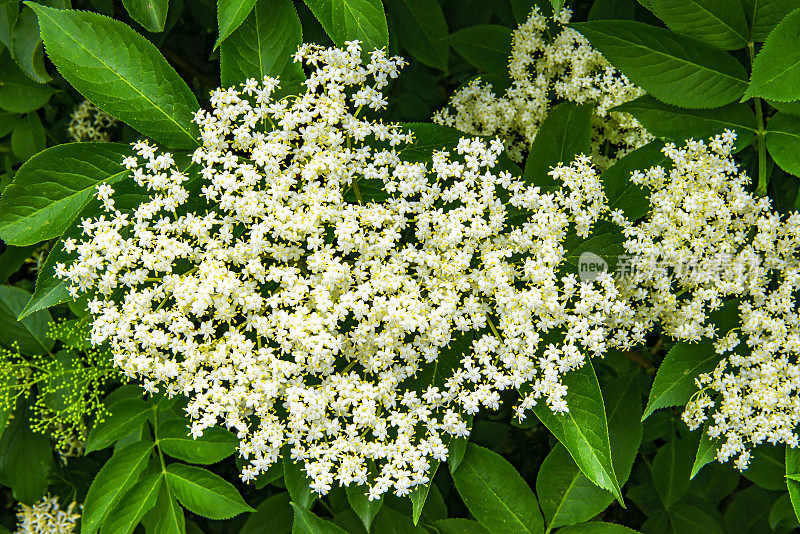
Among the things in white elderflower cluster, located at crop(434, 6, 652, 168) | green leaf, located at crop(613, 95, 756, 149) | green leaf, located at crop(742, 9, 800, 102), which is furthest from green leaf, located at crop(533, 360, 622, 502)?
white elderflower cluster, located at crop(434, 6, 652, 168)

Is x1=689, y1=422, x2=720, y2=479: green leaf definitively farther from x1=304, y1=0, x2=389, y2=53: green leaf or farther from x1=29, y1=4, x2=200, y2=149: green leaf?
x1=29, y1=4, x2=200, y2=149: green leaf

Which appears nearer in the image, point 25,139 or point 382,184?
point 382,184

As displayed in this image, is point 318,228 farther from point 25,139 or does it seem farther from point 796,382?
point 25,139

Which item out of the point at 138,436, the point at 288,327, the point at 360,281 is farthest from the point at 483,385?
the point at 138,436

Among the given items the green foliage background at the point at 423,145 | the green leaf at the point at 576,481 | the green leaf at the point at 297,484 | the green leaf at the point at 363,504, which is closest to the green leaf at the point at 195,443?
the green foliage background at the point at 423,145

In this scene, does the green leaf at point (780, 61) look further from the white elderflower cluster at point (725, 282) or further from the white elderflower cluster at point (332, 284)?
the white elderflower cluster at point (332, 284)
